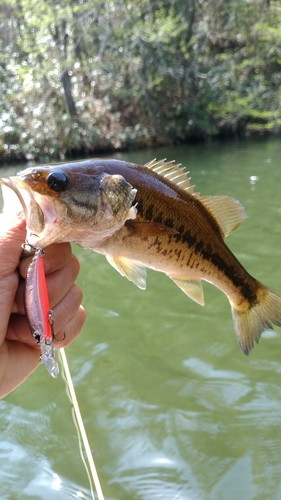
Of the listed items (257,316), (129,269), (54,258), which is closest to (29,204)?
(54,258)

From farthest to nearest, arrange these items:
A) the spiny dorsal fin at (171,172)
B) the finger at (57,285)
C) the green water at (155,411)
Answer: the green water at (155,411), the spiny dorsal fin at (171,172), the finger at (57,285)

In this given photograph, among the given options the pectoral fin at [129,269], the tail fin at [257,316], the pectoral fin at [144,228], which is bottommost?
the tail fin at [257,316]

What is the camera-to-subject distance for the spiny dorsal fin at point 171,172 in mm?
1866

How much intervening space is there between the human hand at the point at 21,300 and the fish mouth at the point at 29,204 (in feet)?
0.67

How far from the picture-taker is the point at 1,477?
285 cm

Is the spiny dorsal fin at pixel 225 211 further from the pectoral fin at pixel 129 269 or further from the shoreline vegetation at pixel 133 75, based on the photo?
the shoreline vegetation at pixel 133 75

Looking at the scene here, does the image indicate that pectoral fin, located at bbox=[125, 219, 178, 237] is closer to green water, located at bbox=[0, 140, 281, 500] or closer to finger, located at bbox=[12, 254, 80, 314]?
finger, located at bbox=[12, 254, 80, 314]

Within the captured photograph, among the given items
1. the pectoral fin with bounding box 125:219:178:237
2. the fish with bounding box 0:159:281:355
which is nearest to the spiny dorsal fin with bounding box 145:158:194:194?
the fish with bounding box 0:159:281:355

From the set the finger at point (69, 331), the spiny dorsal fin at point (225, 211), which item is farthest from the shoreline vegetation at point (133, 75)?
the finger at point (69, 331)

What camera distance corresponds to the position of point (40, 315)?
131cm

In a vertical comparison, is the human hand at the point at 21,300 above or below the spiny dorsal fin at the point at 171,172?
below

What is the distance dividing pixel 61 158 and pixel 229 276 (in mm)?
18714

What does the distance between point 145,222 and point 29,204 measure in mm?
474

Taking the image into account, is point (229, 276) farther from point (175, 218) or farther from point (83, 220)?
point (83, 220)
